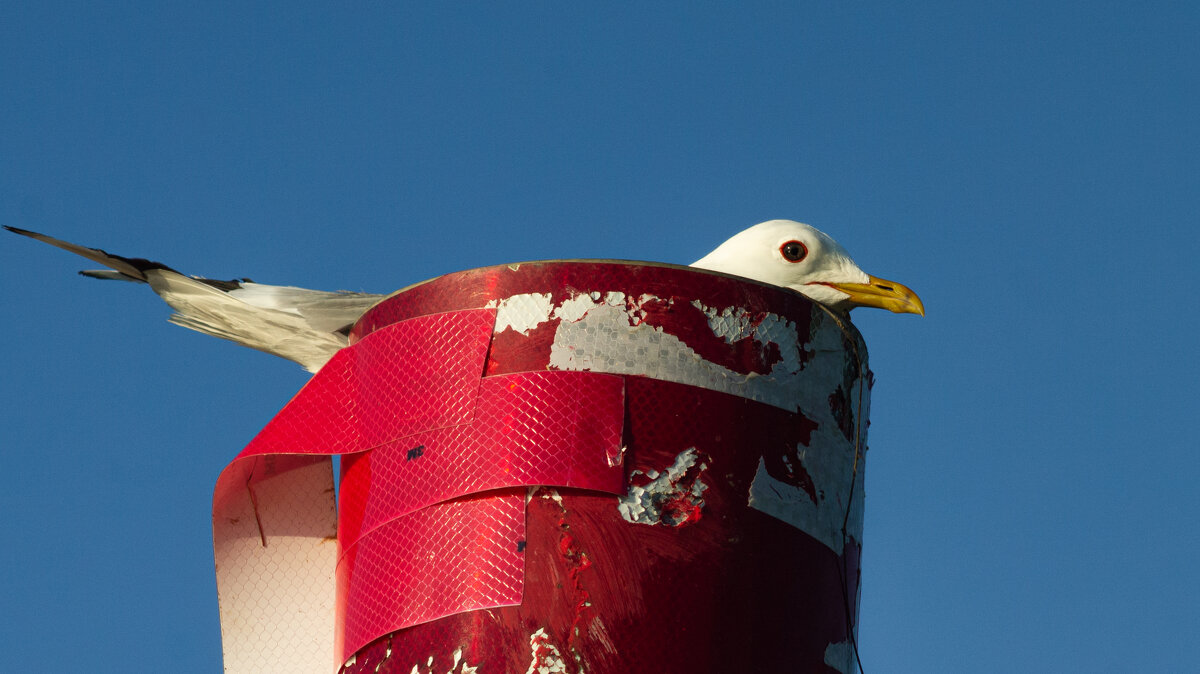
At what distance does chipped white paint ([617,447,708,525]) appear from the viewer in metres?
5.51

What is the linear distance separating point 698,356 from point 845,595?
40.9 inches

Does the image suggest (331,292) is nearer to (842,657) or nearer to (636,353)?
(636,353)

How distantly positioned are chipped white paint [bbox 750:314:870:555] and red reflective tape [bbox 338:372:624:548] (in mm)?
569

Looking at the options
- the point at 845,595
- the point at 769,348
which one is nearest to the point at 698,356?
the point at 769,348

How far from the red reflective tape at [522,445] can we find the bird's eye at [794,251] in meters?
1.46

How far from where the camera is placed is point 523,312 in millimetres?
5844

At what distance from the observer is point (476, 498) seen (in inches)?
220

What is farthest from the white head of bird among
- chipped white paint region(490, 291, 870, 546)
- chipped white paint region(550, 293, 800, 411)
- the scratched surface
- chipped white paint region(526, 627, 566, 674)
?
chipped white paint region(526, 627, 566, 674)

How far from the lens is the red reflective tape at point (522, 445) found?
555 centimetres

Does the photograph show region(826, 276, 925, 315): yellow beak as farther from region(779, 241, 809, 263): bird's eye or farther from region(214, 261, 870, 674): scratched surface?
region(214, 261, 870, 674): scratched surface

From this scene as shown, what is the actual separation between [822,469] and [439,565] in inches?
55.7

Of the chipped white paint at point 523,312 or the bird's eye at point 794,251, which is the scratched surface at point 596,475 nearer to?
the chipped white paint at point 523,312

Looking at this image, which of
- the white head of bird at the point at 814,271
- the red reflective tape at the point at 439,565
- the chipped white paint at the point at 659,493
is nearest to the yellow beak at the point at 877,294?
the white head of bird at the point at 814,271

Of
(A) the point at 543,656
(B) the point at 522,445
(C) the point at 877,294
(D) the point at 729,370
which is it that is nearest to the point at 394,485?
(B) the point at 522,445
